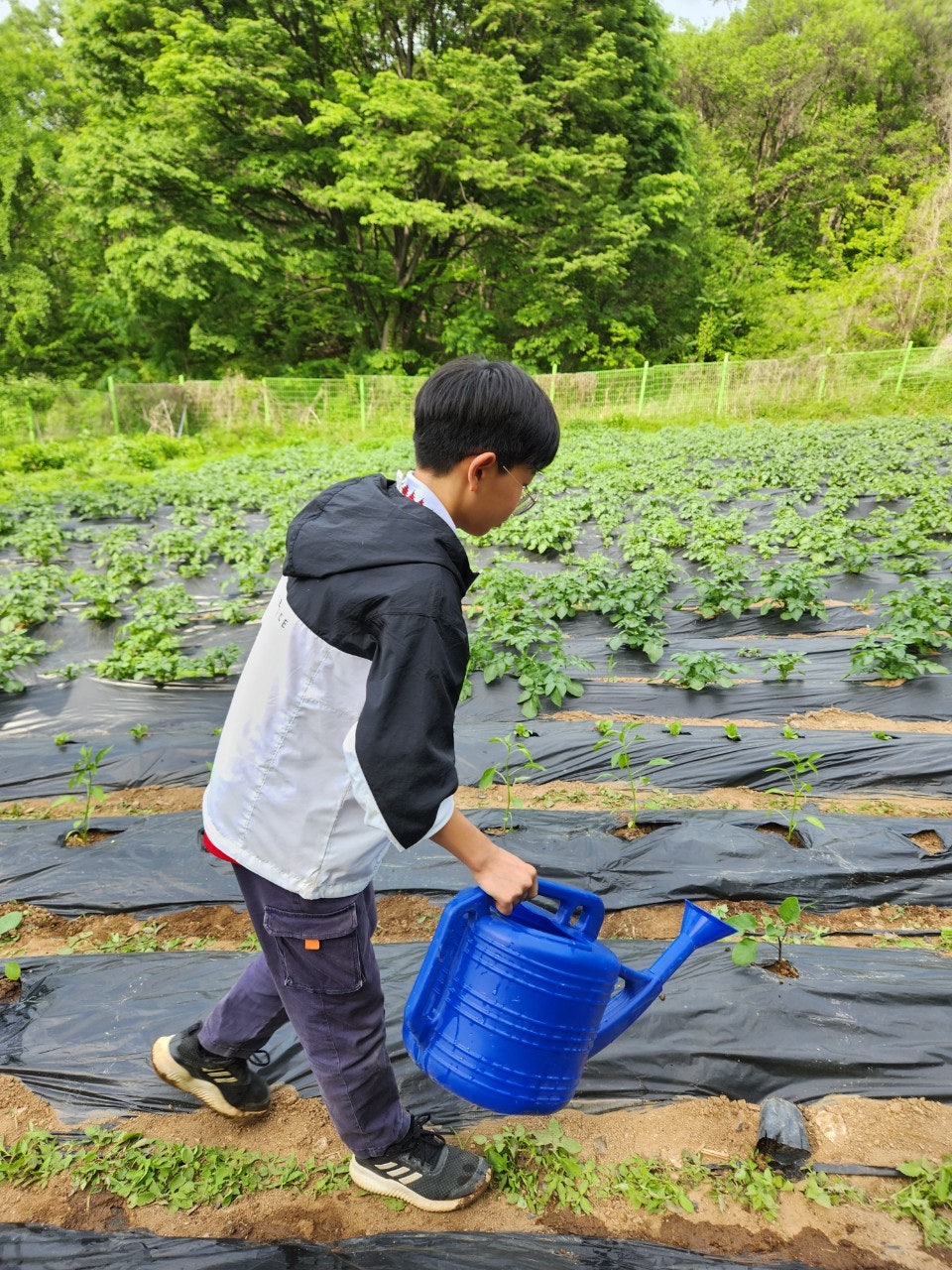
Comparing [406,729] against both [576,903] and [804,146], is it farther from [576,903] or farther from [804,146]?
[804,146]

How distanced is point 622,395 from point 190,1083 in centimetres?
1745

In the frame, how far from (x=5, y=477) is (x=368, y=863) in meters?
12.9

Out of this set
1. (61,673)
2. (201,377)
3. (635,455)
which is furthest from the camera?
(201,377)

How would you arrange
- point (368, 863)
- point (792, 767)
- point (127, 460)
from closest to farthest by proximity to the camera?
point (368, 863), point (792, 767), point (127, 460)

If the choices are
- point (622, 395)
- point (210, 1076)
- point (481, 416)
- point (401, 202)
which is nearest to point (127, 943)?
point (210, 1076)

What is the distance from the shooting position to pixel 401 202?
18.4 metres

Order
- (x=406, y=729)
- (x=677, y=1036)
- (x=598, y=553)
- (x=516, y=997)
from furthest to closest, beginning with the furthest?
(x=598, y=553), (x=677, y=1036), (x=516, y=997), (x=406, y=729)

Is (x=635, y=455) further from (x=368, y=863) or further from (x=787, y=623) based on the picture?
(x=368, y=863)

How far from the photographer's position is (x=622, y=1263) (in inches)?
57.6

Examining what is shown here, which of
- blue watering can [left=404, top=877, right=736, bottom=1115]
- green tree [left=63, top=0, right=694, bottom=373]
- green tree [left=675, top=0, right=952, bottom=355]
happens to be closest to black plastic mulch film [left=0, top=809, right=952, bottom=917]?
blue watering can [left=404, top=877, right=736, bottom=1115]

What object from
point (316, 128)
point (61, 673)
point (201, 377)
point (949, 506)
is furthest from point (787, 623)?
point (201, 377)

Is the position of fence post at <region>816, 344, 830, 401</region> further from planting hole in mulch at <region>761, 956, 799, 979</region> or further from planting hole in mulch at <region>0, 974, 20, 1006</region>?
planting hole in mulch at <region>0, 974, 20, 1006</region>

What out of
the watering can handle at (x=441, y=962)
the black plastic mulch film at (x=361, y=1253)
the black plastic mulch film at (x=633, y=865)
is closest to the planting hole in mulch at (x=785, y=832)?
the black plastic mulch film at (x=633, y=865)

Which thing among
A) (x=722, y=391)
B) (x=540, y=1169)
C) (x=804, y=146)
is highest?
(x=804, y=146)
